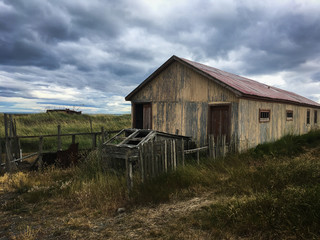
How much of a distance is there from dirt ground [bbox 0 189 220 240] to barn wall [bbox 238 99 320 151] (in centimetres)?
541

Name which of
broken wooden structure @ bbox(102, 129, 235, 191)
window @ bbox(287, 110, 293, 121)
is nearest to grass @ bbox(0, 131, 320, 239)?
broken wooden structure @ bbox(102, 129, 235, 191)

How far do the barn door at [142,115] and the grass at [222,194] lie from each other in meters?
4.71

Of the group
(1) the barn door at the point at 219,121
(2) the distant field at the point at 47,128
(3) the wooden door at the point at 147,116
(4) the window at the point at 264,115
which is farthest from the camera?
(2) the distant field at the point at 47,128

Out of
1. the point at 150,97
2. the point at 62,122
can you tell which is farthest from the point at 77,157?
the point at 62,122

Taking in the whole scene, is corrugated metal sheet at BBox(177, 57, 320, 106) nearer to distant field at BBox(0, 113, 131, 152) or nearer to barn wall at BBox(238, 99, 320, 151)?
barn wall at BBox(238, 99, 320, 151)

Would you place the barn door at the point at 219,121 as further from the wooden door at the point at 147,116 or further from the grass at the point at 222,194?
the wooden door at the point at 147,116

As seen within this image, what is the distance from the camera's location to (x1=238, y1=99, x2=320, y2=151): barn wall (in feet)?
33.1

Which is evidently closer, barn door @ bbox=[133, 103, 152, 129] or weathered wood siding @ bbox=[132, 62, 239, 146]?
weathered wood siding @ bbox=[132, 62, 239, 146]

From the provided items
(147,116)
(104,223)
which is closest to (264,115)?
(147,116)

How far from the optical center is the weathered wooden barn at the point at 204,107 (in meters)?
10.0

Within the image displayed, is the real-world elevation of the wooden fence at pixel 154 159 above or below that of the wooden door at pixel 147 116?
below

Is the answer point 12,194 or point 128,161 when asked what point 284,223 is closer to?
point 128,161

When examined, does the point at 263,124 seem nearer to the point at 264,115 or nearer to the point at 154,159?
the point at 264,115

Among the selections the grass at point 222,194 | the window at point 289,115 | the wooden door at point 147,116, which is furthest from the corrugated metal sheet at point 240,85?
the wooden door at point 147,116
